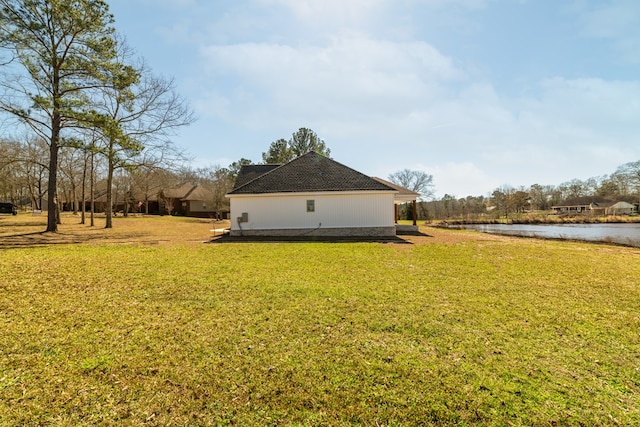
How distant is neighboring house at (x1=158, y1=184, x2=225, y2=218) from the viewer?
41000 mm

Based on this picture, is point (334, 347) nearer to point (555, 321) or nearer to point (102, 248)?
point (555, 321)

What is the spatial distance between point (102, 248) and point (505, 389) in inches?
494

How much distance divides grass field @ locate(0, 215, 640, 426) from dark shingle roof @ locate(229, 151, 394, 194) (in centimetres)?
983

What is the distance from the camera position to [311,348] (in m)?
3.87

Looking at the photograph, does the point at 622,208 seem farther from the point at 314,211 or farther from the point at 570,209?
the point at 314,211

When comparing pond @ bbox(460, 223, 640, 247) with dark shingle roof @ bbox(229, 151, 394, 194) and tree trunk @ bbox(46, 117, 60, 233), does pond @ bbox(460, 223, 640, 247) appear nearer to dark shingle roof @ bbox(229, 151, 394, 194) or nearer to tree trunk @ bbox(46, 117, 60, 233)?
dark shingle roof @ bbox(229, 151, 394, 194)

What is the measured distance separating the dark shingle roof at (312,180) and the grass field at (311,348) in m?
9.83

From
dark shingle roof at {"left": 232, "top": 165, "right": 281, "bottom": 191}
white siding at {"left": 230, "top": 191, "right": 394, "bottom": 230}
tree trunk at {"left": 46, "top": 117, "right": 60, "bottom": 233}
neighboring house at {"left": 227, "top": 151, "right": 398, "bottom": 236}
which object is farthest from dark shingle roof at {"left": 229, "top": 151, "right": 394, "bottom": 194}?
tree trunk at {"left": 46, "top": 117, "right": 60, "bottom": 233}

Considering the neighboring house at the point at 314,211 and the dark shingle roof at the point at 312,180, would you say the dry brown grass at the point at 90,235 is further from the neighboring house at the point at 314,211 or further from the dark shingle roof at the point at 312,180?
the dark shingle roof at the point at 312,180

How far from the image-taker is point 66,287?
5.95 meters

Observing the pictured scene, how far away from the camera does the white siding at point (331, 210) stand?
1691 centimetres

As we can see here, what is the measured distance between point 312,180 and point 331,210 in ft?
7.44

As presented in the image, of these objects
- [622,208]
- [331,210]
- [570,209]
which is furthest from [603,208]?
[331,210]

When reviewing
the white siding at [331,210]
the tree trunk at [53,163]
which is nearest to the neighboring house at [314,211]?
the white siding at [331,210]
